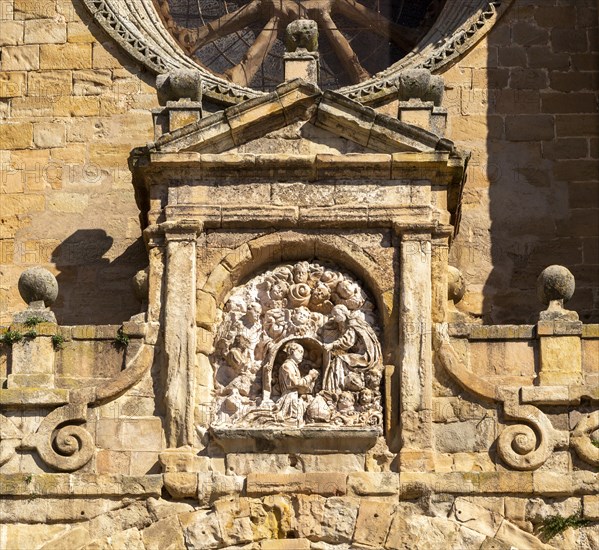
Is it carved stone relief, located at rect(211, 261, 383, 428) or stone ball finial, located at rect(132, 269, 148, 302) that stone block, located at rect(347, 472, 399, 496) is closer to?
carved stone relief, located at rect(211, 261, 383, 428)

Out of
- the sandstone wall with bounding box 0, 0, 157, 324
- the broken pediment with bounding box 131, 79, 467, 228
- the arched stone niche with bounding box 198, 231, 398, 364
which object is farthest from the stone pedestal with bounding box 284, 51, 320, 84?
the sandstone wall with bounding box 0, 0, 157, 324

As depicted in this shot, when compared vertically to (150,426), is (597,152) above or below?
above

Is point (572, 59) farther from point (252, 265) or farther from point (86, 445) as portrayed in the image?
point (86, 445)

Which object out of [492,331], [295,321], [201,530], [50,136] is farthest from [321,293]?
[50,136]

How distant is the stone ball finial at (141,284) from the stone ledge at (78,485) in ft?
5.61

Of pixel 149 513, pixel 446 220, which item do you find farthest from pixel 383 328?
pixel 149 513

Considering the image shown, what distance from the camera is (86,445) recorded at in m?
21.3

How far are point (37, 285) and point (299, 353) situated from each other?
2.27 m

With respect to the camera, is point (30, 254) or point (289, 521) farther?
point (30, 254)

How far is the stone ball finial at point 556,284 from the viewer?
2161 centimetres

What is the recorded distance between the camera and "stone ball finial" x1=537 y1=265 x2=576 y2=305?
21609 millimetres

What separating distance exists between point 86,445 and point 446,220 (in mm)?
3563

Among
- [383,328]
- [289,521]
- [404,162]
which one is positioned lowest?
[289,521]

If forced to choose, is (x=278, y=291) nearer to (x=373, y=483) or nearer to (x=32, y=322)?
(x=373, y=483)
